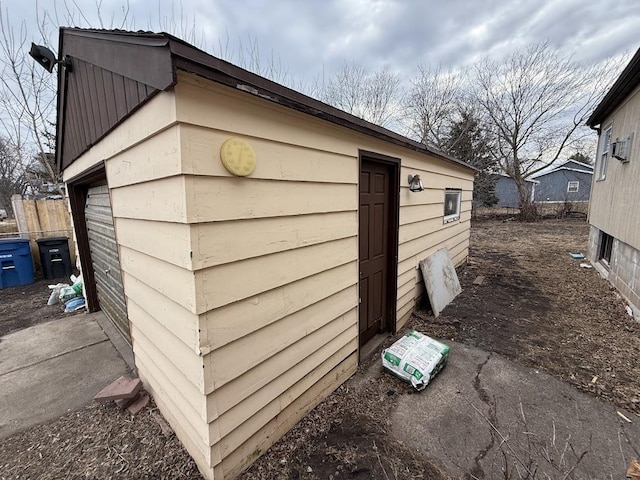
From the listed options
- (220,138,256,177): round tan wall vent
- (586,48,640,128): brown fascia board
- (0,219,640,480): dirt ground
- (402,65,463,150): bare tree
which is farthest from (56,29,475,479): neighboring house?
(402,65,463,150): bare tree

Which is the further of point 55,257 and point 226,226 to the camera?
point 55,257

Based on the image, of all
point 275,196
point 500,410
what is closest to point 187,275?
point 275,196

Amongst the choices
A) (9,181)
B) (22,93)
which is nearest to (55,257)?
(22,93)

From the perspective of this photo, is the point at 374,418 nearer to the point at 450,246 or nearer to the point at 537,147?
the point at 450,246

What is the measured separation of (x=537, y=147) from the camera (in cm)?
1689

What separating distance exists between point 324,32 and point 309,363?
232 inches

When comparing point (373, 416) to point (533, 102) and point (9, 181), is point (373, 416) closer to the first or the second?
point (533, 102)

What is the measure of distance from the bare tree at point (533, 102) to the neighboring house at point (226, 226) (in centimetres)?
1762

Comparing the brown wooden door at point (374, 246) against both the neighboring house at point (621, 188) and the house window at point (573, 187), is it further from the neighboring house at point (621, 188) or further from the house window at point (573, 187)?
the house window at point (573, 187)

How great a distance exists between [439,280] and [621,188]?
3759mm

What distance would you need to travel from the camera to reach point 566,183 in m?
24.3

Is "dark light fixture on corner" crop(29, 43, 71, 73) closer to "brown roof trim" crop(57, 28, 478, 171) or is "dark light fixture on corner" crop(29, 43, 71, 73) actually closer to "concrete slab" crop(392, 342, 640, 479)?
"brown roof trim" crop(57, 28, 478, 171)

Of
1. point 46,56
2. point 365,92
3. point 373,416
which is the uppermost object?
point 365,92

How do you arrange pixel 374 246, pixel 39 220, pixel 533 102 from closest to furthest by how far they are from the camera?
pixel 374 246
pixel 39 220
pixel 533 102
